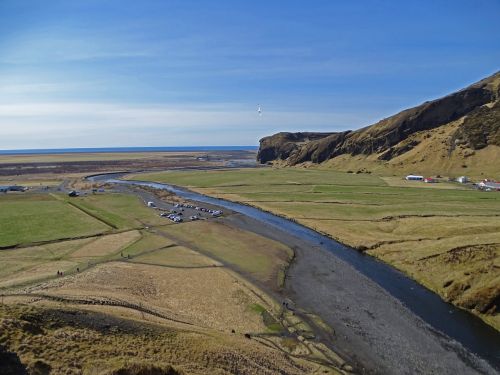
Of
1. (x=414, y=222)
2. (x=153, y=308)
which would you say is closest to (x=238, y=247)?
(x=153, y=308)

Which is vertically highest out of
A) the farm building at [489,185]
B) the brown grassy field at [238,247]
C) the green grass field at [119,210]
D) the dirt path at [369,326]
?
the farm building at [489,185]

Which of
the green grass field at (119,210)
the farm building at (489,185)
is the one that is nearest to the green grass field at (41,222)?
the green grass field at (119,210)

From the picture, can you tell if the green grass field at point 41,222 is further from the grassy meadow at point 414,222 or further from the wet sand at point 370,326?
the grassy meadow at point 414,222

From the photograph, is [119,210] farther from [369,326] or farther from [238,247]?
[369,326]

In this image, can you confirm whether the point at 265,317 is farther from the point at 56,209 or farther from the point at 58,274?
the point at 56,209

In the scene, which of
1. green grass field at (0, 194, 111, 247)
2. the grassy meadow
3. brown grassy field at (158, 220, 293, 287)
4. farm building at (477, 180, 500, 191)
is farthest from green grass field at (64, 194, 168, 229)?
farm building at (477, 180, 500, 191)

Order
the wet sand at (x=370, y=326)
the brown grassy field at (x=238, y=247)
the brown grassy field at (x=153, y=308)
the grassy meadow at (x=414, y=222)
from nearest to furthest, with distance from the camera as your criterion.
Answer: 1. the brown grassy field at (x=153, y=308)
2. the wet sand at (x=370, y=326)
3. the grassy meadow at (x=414, y=222)
4. the brown grassy field at (x=238, y=247)

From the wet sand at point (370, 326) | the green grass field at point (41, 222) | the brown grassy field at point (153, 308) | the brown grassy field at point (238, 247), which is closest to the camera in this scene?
the brown grassy field at point (153, 308)
